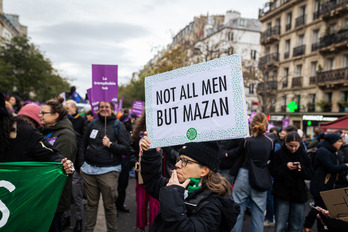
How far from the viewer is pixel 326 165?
4766mm

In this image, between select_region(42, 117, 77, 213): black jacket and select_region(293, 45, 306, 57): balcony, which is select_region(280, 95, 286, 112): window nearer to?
select_region(293, 45, 306, 57): balcony

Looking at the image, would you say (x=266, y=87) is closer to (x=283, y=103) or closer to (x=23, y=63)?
(x=283, y=103)

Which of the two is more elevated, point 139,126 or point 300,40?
point 300,40

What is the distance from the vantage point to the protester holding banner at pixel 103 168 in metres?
4.21

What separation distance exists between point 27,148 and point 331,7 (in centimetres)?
3015

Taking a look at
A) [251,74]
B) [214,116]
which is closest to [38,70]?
[251,74]

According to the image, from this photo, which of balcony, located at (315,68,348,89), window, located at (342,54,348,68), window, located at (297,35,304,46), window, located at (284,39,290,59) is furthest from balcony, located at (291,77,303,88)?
window, located at (342,54,348,68)

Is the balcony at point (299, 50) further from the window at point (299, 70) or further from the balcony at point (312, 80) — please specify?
the balcony at point (312, 80)

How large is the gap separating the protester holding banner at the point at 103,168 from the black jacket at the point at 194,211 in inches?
87.7

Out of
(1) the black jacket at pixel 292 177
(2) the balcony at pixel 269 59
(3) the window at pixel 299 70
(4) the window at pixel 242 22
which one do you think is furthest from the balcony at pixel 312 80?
(1) the black jacket at pixel 292 177

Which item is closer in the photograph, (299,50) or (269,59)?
(299,50)

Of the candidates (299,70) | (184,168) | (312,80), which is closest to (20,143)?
(184,168)

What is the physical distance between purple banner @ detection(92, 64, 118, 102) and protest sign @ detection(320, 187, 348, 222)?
10.9 ft

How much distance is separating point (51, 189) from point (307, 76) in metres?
31.1
